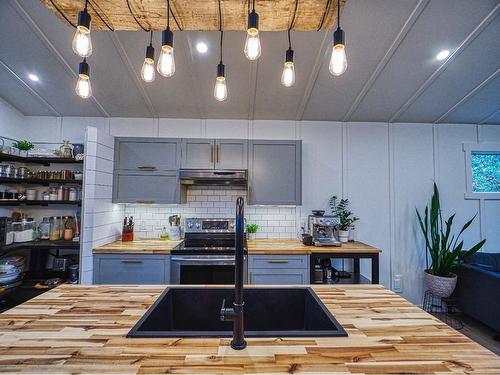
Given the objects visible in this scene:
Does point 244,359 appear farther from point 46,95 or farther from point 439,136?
point 439,136

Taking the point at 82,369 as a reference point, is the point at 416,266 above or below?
below

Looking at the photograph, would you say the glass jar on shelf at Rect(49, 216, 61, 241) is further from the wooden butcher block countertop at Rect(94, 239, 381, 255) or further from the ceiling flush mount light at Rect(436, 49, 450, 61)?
the ceiling flush mount light at Rect(436, 49, 450, 61)

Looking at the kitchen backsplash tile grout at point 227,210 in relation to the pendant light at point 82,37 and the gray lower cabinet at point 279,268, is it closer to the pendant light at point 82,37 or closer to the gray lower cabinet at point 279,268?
the gray lower cabinet at point 279,268

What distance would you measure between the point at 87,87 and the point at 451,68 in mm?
3085

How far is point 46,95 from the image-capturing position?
2938 millimetres

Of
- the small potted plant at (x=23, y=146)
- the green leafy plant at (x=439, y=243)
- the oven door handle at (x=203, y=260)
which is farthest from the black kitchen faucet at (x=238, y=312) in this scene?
the small potted plant at (x=23, y=146)

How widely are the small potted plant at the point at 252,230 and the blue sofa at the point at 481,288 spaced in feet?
8.25

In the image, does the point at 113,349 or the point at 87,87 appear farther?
the point at 87,87

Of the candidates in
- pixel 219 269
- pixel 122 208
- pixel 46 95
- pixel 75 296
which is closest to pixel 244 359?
pixel 75 296

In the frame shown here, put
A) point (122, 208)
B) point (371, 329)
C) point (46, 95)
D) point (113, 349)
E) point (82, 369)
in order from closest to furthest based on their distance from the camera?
point (82, 369)
point (113, 349)
point (371, 329)
point (46, 95)
point (122, 208)

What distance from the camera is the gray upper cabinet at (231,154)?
10.3 feet

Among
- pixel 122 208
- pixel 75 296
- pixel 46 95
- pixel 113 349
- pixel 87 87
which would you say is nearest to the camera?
pixel 113 349

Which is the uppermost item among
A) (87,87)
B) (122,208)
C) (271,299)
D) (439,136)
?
(439,136)

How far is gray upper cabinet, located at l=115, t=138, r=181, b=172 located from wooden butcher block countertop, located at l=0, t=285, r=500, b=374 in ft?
6.89
